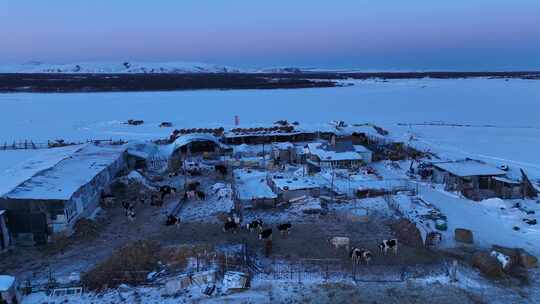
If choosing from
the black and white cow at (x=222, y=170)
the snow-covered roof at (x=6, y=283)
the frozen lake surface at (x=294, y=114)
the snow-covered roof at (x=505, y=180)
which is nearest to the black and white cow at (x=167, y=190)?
the black and white cow at (x=222, y=170)

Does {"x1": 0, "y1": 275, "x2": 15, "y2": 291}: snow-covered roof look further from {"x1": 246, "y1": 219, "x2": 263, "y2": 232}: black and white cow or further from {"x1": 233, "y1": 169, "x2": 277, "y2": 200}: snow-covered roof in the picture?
{"x1": 233, "y1": 169, "x2": 277, "y2": 200}: snow-covered roof

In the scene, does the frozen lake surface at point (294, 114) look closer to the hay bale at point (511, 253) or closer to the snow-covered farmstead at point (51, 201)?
the hay bale at point (511, 253)

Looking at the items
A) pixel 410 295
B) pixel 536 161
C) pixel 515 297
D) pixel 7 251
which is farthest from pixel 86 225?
pixel 536 161

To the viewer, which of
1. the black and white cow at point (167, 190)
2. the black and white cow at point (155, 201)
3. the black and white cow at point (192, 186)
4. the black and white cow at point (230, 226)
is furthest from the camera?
the black and white cow at point (192, 186)

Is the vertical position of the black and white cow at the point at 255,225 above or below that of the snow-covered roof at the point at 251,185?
below

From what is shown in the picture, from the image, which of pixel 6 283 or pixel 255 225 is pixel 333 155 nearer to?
pixel 255 225

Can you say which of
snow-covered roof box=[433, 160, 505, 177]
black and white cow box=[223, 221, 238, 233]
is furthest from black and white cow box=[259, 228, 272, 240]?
snow-covered roof box=[433, 160, 505, 177]

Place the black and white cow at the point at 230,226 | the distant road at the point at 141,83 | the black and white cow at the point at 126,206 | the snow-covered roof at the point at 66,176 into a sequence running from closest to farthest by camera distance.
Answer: the snow-covered roof at the point at 66,176
the black and white cow at the point at 230,226
the black and white cow at the point at 126,206
the distant road at the point at 141,83
